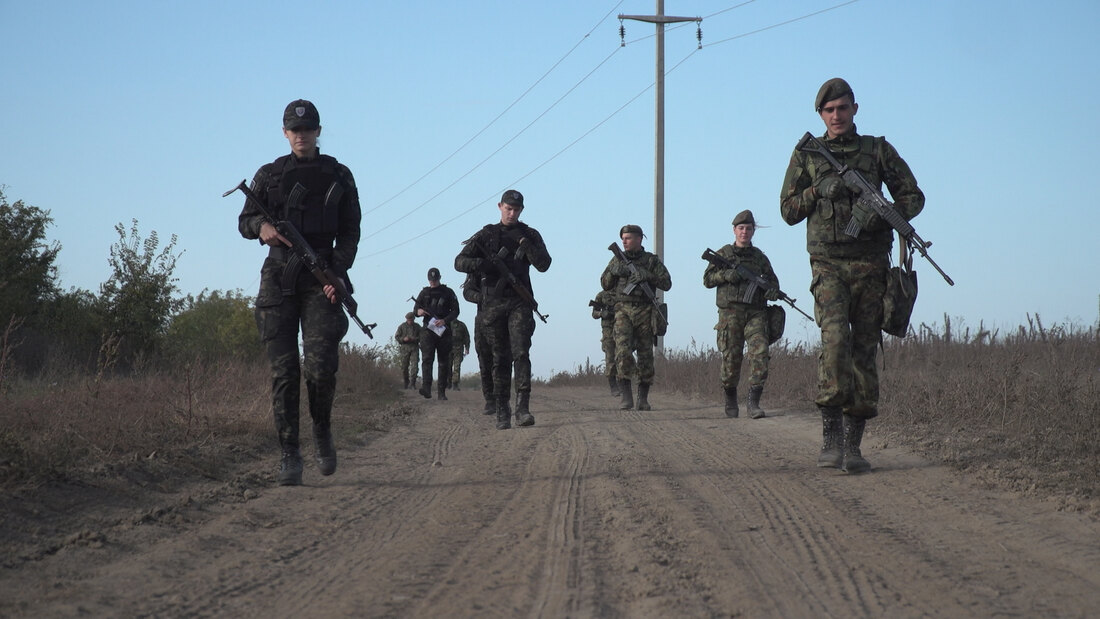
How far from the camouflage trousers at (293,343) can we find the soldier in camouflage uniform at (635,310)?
21.0 feet

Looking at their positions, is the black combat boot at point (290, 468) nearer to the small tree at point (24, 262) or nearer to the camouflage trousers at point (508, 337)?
the camouflage trousers at point (508, 337)

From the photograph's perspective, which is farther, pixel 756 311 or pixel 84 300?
pixel 84 300

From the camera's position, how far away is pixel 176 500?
5188mm

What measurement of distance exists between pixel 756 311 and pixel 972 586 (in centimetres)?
769

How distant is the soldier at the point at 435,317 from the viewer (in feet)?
54.0

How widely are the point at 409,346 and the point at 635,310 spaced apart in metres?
9.58

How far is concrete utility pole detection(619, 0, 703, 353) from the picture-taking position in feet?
81.6

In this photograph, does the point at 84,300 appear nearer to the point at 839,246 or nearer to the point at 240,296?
the point at 240,296

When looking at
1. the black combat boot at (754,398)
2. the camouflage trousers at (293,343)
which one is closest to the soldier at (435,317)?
the black combat boot at (754,398)

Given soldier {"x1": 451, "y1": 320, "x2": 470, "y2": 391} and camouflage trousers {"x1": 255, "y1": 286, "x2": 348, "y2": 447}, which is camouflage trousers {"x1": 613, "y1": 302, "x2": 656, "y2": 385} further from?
soldier {"x1": 451, "y1": 320, "x2": 470, "y2": 391}

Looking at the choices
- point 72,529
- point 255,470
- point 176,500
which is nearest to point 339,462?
point 255,470

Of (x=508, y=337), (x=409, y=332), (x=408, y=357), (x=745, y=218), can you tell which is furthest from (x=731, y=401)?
(x=408, y=357)

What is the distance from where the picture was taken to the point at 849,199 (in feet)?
20.3

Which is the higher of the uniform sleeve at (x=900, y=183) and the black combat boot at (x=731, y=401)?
the uniform sleeve at (x=900, y=183)
